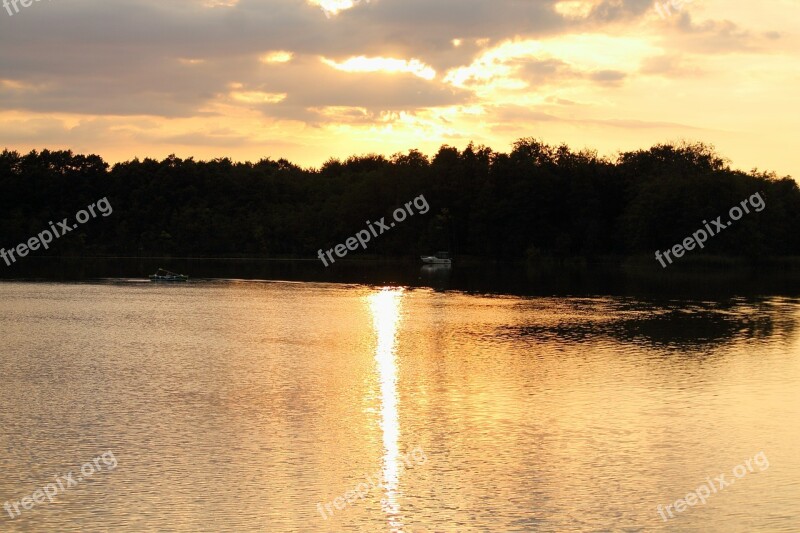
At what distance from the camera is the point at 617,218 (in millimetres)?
119438

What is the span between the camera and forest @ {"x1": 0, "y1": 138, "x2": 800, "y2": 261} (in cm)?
11119

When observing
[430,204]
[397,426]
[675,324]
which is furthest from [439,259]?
[397,426]

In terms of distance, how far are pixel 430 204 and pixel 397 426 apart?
115 meters

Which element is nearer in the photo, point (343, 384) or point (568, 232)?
point (343, 384)

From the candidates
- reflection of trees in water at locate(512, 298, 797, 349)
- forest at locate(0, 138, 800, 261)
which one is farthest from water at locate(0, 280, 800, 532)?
forest at locate(0, 138, 800, 261)

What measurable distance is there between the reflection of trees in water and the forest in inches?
2488

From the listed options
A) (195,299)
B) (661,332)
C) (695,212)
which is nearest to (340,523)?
(661,332)

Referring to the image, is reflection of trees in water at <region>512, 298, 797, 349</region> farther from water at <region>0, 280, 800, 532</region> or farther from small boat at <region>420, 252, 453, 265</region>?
small boat at <region>420, 252, 453, 265</region>

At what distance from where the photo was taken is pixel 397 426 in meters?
17.8

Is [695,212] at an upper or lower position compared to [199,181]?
lower

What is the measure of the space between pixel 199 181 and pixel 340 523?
142229 mm

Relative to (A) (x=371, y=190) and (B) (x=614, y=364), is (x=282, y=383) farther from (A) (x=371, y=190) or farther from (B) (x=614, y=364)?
(A) (x=371, y=190)

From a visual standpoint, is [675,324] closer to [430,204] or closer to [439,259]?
[439,259]

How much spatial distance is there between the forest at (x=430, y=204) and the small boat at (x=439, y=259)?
6.78 meters
